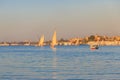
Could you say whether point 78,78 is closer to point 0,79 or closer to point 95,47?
point 0,79

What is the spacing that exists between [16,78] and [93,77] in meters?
7.41

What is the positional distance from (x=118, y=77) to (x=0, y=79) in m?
11.1

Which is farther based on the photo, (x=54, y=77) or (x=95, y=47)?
(x=95, y=47)

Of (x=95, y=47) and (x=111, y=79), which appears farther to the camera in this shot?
(x=95, y=47)

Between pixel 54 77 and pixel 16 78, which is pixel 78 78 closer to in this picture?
pixel 54 77

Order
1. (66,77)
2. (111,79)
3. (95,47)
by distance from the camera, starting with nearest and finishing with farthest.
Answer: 1. (111,79)
2. (66,77)
3. (95,47)

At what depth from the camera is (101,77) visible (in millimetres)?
41625

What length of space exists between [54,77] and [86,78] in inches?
128

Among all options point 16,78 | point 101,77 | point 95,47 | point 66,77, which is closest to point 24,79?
point 16,78

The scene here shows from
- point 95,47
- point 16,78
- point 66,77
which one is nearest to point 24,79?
point 16,78

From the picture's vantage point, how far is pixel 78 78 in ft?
136

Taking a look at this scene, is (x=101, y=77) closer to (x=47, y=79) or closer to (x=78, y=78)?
(x=78, y=78)

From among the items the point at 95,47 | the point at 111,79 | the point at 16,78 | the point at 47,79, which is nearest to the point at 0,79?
the point at 16,78

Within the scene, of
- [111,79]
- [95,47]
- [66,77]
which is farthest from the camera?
[95,47]
